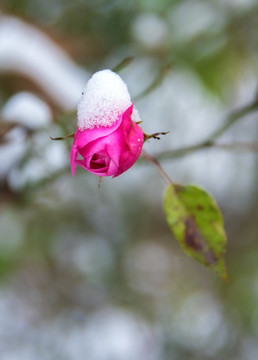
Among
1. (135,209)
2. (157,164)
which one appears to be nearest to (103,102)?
(157,164)

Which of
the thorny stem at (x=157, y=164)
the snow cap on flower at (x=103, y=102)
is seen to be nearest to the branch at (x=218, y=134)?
the thorny stem at (x=157, y=164)

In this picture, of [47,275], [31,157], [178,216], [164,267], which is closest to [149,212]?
[164,267]

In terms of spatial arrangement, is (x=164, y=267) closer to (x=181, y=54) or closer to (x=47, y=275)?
(x=47, y=275)

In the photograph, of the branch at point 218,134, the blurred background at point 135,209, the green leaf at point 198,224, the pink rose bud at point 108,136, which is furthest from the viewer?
the blurred background at point 135,209

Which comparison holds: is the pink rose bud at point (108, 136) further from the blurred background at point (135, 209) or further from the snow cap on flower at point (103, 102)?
the blurred background at point (135, 209)

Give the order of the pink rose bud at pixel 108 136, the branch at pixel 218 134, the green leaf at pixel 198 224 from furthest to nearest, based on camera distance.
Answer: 1. the branch at pixel 218 134
2. the green leaf at pixel 198 224
3. the pink rose bud at pixel 108 136
